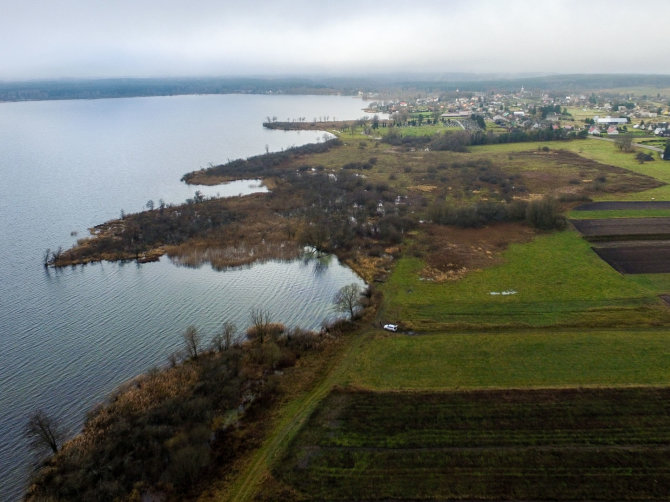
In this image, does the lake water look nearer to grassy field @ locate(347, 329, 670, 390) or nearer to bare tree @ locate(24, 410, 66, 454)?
bare tree @ locate(24, 410, 66, 454)

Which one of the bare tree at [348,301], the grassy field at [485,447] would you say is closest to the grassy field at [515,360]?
the grassy field at [485,447]

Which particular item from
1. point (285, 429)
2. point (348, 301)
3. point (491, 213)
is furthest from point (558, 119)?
point (285, 429)

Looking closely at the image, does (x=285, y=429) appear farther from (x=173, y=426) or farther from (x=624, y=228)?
(x=624, y=228)

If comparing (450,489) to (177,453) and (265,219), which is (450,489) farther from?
(265,219)

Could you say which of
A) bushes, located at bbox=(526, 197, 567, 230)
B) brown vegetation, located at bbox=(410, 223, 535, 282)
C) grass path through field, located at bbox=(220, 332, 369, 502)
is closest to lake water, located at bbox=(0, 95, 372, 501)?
grass path through field, located at bbox=(220, 332, 369, 502)

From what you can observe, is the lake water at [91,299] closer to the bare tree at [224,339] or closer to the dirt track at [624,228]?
the bare tree at [224,339]

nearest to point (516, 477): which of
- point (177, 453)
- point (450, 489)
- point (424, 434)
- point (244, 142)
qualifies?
point (450, 489)
